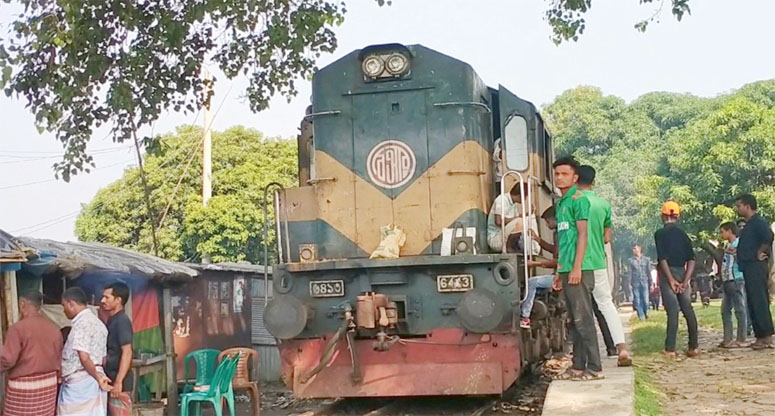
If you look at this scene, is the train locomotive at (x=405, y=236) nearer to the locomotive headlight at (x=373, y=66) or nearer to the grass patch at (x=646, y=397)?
the locomotive headlight at (x=373, y=66)

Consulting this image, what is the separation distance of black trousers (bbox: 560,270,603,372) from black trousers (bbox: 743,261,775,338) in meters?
3.82

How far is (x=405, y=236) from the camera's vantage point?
9.09 m

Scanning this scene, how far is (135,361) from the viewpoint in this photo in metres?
10.2

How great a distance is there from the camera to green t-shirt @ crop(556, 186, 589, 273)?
289 inches

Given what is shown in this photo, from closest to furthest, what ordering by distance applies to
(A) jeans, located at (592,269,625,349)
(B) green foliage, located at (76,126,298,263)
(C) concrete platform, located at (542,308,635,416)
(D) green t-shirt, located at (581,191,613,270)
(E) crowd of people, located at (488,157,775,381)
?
(C) concrete platform, located at (542,308,635,416)
(E) crowd of people, located at (488,157,775,381)
(D) green t-shirt, located at (581,191,613,270)
(A) jeans, located at (592,269,625,349)
(B) green foliage, located at (76,126,298,263)

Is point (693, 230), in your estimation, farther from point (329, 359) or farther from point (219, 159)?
point (329, 359)

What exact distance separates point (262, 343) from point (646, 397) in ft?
28.6

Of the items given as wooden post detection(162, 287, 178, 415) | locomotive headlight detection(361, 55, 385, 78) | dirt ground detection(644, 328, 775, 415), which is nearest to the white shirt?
locomotive headlight detection(361, 55, 385, 78)

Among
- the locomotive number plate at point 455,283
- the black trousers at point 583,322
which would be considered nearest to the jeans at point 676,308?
the locomotive number plate at point 455,283

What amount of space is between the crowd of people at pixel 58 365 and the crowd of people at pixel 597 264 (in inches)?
147

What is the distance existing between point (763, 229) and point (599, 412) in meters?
5.51

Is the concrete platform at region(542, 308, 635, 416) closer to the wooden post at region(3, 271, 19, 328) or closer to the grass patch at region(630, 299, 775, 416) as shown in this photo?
the grass patch at region(630, 299, 775, 416)

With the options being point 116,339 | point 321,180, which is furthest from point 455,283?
point 116,339

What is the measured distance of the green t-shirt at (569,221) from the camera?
24.1 ft
